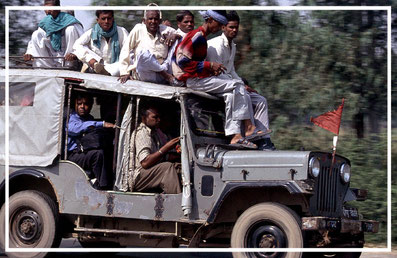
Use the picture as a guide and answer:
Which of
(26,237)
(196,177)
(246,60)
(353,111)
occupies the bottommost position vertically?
→ (26,237)

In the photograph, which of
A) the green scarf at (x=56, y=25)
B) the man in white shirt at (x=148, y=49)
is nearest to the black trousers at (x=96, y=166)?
the man in white shirt at (x=148, y=49)

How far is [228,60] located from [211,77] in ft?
2.31

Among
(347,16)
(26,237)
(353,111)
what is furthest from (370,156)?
(26,237)

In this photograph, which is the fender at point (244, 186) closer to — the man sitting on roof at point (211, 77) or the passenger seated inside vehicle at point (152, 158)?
the passenger seated inside vehicle at point (152, 158)

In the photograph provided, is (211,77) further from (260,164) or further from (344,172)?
(344,172)

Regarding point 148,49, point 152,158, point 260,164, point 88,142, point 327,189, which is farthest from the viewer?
point 148,49

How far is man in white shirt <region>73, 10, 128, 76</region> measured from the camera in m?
9.20

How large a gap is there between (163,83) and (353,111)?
369cm

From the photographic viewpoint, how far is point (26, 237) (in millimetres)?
8711

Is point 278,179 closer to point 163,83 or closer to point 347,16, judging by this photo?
point 163,83

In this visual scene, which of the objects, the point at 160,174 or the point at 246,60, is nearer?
the point at 160,174

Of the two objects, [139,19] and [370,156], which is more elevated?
[139,19]

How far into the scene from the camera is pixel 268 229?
24.5 feet

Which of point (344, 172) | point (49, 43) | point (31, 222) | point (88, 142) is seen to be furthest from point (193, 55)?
point (31, 222)
